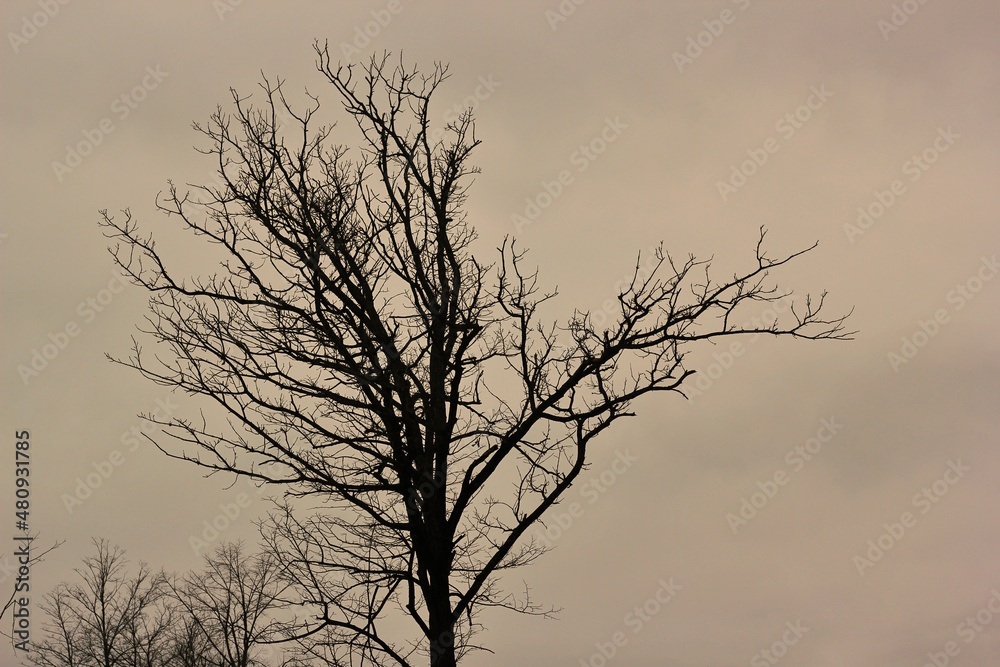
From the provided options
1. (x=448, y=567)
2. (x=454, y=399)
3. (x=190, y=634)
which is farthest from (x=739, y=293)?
(x=190, y=634)

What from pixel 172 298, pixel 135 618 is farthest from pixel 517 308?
pixel 135 618

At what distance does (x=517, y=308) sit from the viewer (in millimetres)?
8367

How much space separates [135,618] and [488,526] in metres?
27.6

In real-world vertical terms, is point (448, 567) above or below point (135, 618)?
below

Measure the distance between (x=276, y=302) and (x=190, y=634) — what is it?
70.2 ft

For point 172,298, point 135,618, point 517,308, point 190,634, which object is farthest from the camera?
point 135,618

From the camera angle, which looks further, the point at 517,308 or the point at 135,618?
the point at 135,618

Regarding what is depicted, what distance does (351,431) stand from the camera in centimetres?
856

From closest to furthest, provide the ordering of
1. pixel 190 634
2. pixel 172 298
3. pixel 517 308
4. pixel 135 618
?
pixel 517 308 < pixel 172 298 < pixel 190 634 < pixel 135 618

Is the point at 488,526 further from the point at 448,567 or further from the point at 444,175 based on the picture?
the point at 444,175

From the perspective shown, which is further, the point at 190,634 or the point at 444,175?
the point at 190,634

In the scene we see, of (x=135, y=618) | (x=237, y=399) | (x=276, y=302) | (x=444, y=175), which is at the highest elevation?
(x=135, y=618)

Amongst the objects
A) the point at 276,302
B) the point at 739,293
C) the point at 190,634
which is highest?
the point at 190,634

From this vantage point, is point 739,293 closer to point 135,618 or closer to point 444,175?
point 444,175
